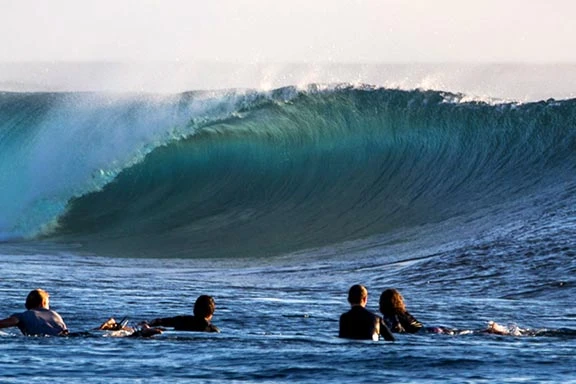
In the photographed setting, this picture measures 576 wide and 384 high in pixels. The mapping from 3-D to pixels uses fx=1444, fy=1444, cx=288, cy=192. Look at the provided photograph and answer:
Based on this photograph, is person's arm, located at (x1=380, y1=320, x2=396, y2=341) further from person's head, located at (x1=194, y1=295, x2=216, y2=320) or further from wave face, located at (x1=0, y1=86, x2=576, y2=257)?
wave face, located at (x1=0, y1=86, x2=576, y2=257)

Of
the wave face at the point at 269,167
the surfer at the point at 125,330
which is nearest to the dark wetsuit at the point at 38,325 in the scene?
the surfer at the point at 125,330

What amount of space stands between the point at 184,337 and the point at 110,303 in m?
3.26

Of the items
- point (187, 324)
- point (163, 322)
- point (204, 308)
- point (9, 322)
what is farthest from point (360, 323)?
point (9, 322)

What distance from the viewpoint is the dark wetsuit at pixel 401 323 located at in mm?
Answer: 12867

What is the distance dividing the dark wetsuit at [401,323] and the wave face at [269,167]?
11250mm

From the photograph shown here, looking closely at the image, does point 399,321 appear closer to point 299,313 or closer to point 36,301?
point 299,313

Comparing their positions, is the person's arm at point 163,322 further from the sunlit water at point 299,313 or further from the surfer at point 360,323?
the surfer at point 360,323

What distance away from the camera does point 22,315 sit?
40.4 ft

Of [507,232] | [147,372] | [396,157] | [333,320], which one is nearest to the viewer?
[147,372]

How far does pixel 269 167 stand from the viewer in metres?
31.3

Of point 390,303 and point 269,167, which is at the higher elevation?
point 269,167

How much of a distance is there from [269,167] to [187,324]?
18.6 m

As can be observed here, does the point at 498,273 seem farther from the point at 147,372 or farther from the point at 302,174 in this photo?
the point at 302,174

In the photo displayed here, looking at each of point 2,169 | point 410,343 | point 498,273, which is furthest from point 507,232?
point 2,169
